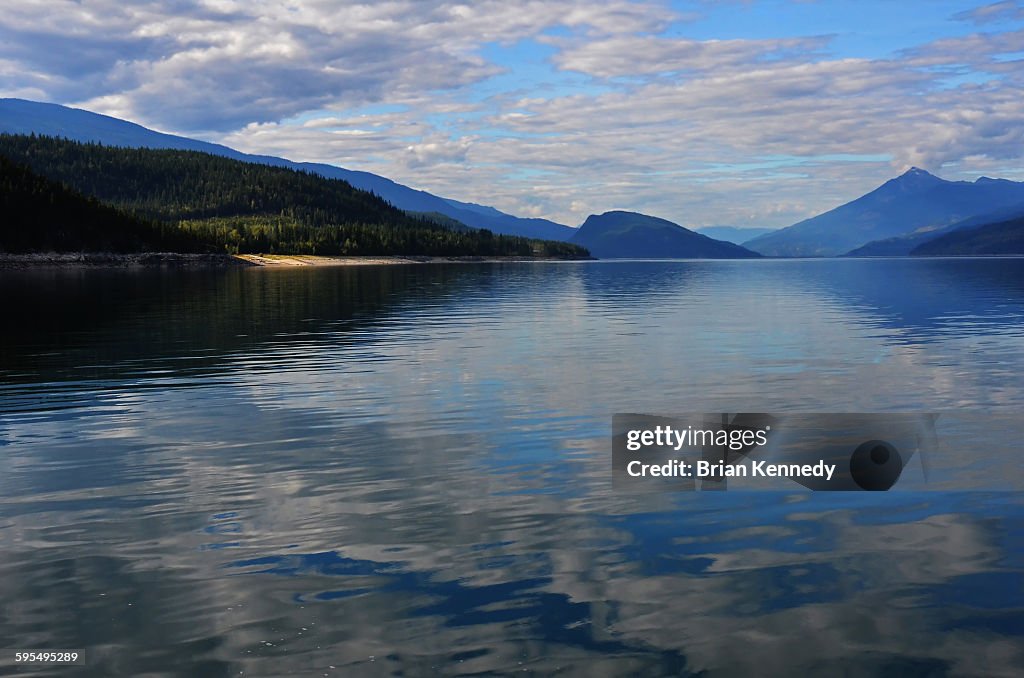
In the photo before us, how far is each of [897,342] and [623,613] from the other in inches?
2027

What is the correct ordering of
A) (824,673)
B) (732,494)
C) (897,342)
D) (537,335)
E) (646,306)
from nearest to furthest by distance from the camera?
(824,673)
(732,494)
(897,342)
(537,335)
(646,306)

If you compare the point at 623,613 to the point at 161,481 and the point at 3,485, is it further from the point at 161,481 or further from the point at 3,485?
the point at 3,485

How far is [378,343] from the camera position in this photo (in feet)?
192

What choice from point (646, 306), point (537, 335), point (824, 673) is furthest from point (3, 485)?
point (646, 306)

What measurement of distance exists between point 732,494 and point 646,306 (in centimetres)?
8195

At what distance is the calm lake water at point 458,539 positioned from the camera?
42.1 feet

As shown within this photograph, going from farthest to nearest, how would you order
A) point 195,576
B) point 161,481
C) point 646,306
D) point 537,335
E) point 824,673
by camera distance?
point 646,306
point 537,335
point 161,481
point 195,576
point 824,673

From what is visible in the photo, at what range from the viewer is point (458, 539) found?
17688 millimetres

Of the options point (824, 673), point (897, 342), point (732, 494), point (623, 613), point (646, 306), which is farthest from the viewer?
point (646, 306)

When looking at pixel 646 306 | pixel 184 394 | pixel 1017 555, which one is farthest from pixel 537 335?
pixel 1017 555

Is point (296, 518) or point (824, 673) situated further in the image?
point (296, 518)

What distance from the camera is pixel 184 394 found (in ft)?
121

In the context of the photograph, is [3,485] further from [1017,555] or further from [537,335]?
[537,335]

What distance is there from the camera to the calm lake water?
1284cm
